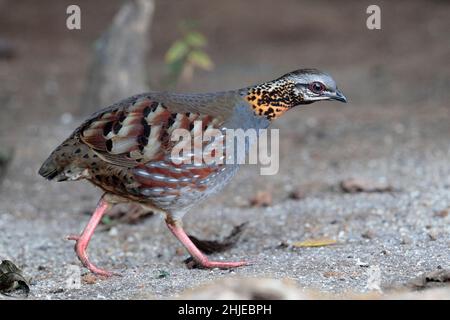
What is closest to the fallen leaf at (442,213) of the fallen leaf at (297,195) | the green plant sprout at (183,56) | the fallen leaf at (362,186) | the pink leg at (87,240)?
the fallen leaf at (362,186)

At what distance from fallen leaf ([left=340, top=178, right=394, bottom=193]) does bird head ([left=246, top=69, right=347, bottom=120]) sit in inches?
90.0

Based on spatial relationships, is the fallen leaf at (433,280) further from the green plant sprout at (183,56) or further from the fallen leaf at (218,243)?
the green plant sprout at (183,56)

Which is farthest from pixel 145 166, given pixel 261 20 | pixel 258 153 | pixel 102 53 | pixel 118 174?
pixel 261 20

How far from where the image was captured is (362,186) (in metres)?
7.84

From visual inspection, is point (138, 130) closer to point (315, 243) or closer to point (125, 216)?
point (315, 243)

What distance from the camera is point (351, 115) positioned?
11.9 metres

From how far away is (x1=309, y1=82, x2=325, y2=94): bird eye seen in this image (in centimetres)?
566

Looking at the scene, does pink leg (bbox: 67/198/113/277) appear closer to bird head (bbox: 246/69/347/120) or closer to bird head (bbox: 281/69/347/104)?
bird head (bbox: 246/69/347/120)

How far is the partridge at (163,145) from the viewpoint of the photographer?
541 centimetres

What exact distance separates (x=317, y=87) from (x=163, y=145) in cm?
116

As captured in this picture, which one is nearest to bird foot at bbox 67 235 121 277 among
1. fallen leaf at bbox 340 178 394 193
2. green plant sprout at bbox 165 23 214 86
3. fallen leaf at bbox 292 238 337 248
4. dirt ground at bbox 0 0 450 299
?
dirt ground at bbox 0 0 450 299

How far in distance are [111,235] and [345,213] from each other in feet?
6.79

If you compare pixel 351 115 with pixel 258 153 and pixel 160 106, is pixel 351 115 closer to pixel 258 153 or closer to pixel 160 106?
pixel 258 153

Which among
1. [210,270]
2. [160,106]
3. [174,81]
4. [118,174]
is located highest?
[174,81]
